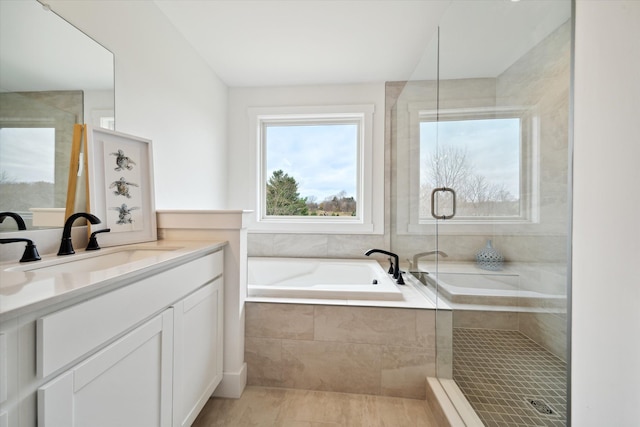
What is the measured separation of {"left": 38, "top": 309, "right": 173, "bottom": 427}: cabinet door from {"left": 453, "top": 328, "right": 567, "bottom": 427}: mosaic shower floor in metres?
1.36

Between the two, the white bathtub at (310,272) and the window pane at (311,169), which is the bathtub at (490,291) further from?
the window pane at (311,169)

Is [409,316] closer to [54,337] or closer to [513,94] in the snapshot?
[513,94]

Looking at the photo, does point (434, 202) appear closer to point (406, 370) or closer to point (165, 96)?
point (406, 370)

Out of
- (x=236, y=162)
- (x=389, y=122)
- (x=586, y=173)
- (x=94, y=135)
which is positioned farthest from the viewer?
(x=236, y=162)

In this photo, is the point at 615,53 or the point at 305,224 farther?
the point at 305,224

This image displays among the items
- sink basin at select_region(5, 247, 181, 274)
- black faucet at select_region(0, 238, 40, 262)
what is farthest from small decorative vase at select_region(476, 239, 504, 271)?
black faucet at select_region(0, 238, 40, 262)

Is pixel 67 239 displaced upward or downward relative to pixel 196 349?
upward

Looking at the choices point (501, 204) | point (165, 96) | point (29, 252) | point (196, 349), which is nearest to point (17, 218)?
point (29, 252)

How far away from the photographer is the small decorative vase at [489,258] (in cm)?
126

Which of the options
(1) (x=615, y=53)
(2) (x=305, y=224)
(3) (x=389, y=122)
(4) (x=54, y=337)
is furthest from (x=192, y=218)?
(3) (x=389, y=122)

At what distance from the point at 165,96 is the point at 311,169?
1.48 metres

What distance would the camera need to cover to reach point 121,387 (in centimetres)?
82

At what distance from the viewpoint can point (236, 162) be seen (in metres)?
2.90

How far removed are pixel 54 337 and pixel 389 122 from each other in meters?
2.75
